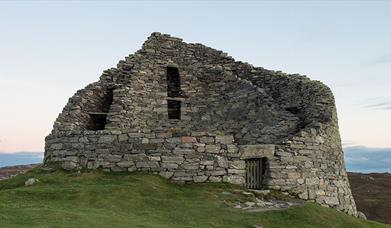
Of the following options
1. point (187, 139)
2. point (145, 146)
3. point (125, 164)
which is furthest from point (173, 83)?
point (125, 164)

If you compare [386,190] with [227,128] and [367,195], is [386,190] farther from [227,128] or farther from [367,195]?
[227,128]

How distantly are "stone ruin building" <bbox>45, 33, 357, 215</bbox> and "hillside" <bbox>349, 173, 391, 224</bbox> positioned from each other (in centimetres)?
1724

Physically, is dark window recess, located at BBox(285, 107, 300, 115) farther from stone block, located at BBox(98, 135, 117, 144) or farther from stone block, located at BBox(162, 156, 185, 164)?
stone block, located at BBox(98, 135, 117, 144)

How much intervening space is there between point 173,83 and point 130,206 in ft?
44.6

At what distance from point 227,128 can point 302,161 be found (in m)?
5.52

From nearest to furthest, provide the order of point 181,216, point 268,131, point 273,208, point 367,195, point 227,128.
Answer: point 181,216, point 273,208, point 268,131, point 227,128, point 367,195

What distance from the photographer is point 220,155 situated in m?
18.0

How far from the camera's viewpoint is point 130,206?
14.0 m

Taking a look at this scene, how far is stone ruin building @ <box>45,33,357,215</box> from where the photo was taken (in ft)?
59.3

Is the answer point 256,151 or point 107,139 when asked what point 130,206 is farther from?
point 256,151

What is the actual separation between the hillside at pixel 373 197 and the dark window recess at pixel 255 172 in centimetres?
2067

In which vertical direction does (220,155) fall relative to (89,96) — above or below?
below

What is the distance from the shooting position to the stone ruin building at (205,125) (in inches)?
711

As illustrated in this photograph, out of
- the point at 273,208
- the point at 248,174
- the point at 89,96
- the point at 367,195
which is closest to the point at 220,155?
the point at 248,174
